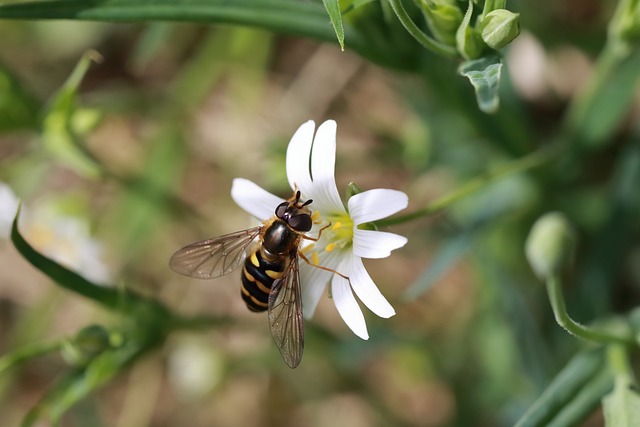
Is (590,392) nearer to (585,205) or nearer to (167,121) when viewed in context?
(585,205)

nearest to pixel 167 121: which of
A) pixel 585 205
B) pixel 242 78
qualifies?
pixel 242 78

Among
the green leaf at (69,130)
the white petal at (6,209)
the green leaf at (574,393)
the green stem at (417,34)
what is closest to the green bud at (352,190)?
the green stem at (417,34)

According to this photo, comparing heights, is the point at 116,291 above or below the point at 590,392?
above

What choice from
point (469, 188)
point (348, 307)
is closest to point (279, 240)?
point (348, 307)

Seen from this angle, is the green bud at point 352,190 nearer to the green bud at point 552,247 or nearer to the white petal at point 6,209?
the green bud at point 552,247

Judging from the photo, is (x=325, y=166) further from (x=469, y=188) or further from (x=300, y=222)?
(x=469, y=188)
